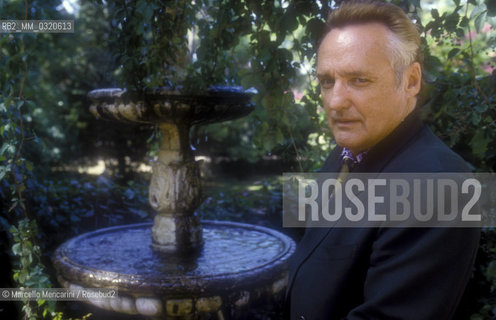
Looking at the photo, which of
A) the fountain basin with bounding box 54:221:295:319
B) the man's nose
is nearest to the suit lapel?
the man's nose

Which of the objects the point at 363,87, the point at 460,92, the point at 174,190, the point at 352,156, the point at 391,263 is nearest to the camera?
A: the point at 391,263

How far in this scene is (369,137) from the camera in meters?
1.51

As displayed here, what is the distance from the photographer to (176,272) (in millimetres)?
2928

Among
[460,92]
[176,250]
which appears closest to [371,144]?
[460,92]

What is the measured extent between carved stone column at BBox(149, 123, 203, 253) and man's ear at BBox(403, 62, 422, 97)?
7.14ft

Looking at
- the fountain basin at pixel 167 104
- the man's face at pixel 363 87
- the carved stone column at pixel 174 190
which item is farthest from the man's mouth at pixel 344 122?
the carved stone column at pixel 174 190

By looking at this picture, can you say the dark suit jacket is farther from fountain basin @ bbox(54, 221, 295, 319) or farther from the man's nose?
fountain basin @ bbox(54, 221, 295, 319)

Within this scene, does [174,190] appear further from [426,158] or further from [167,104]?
[426,158]

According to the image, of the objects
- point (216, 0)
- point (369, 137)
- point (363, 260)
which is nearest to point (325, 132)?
point (216, 0)

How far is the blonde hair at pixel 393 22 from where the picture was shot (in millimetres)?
1421

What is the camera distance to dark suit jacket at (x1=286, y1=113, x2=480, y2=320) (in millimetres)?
1169

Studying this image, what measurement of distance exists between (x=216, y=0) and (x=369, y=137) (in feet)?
6.01

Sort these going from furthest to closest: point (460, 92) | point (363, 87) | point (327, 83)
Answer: point (460, 92) → point (327, 83) → point (363, 87)

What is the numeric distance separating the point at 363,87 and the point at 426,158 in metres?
0.31
